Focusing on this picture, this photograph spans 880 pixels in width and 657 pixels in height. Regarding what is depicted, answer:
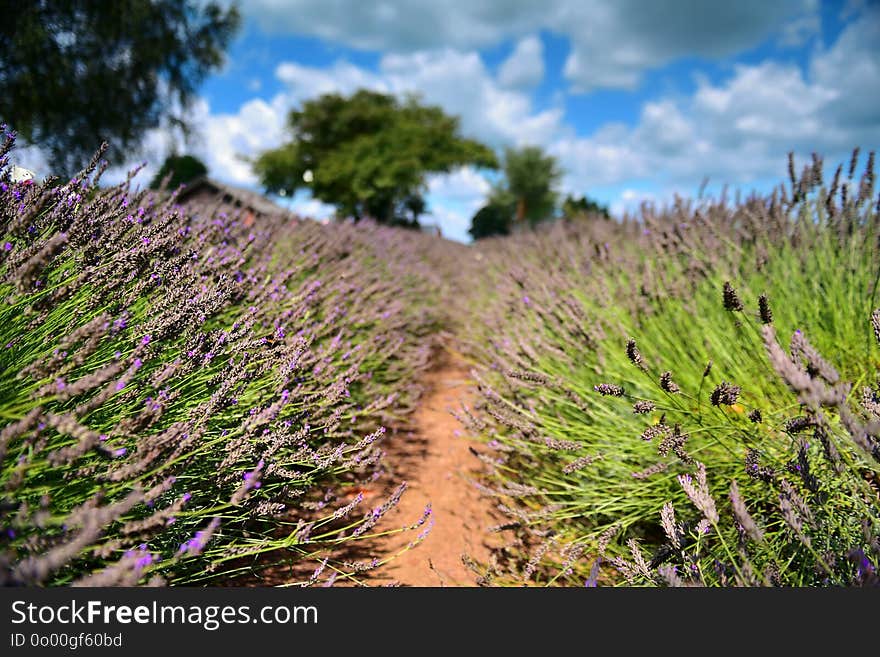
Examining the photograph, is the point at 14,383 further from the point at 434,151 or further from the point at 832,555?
the point at 434,151

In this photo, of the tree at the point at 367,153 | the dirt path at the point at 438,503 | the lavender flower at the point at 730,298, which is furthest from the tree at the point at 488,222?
the lavender flower at the point at 730,298

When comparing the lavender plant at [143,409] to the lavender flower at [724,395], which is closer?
the lavender plant at [143,409]

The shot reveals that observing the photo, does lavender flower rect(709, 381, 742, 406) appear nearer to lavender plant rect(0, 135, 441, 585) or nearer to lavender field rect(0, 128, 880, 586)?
lavender field rect(0, 128, 880, 586)

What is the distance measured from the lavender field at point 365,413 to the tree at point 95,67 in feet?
36.3

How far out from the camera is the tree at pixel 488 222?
38.5 meters

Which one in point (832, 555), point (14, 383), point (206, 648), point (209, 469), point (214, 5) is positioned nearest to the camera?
point (206, 648)

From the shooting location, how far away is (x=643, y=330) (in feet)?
9.38

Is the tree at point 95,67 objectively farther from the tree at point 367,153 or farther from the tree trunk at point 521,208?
the tree trunk at point 521,208

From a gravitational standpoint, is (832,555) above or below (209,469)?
below

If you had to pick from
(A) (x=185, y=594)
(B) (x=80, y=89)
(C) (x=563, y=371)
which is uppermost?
(B) (x=80, y=89)

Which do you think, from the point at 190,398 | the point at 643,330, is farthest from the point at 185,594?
the point at 643,330

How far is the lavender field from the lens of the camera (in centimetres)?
104

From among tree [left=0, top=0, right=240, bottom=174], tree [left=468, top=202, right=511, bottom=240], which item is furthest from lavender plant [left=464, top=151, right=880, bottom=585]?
tree [left=468, top=202, right=511, bottom=240]

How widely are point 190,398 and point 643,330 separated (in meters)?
2.40
